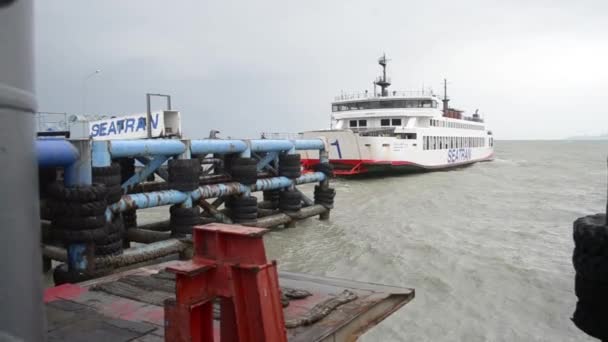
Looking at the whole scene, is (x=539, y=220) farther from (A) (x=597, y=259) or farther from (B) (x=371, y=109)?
(B) (x=371, y=109)

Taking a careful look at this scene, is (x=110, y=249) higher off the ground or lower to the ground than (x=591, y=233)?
lower

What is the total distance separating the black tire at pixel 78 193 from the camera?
16.5 feet

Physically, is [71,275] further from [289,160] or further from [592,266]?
[289,160]

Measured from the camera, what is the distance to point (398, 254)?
26.8ft

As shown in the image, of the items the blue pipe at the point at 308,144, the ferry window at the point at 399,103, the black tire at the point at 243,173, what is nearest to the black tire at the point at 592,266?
the black tire at the point at 243,173

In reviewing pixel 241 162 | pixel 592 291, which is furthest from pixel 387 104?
pixel 592 291

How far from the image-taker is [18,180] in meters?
1.38

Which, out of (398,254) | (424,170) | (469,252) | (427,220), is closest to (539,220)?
(427,220)

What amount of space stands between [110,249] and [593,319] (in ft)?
16.9

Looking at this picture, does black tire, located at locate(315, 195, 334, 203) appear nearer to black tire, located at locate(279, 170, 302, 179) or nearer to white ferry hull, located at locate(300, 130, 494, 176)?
black tire, located at locate(279, 170, 302, 179)

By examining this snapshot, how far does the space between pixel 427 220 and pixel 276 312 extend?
989cm

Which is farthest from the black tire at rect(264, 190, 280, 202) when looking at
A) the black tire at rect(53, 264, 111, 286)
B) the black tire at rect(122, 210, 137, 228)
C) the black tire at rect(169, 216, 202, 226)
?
the black tire at rect(53, 264, 111, 286)

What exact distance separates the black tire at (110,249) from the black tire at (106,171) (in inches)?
33.5

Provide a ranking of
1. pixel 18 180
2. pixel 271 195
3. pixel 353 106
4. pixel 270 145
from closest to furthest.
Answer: pixel 18 180 → pixel 270 145 → pixel 271 195 → pixel 353 106
